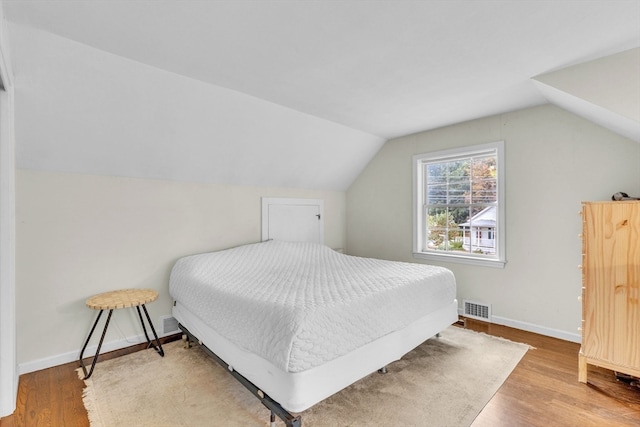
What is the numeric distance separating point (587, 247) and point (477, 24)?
5.46ft

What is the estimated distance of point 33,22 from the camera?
5.45 feet

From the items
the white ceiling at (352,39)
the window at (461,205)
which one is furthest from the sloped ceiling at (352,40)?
the window at (461,205)

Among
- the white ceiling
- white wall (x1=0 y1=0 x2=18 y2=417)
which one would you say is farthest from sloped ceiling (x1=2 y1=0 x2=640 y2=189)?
white wall (x1=0 y1=0 x2=18 y2=417)

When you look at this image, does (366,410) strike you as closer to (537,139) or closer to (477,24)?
(477,24)

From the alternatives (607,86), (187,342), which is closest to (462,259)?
(607,86)

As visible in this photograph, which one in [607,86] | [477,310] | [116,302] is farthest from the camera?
[477,310]

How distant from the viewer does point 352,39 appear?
5.91 feet

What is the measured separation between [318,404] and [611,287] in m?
2.06

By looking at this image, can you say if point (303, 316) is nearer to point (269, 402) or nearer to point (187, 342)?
point (269, 402)

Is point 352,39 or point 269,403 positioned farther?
point 352,39

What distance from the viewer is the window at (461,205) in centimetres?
330

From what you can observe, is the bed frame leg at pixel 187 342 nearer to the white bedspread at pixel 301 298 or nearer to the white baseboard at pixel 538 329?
the white bedspread at pixel 301 298

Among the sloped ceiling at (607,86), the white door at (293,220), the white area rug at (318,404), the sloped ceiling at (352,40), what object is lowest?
the white area rug at (318,404)

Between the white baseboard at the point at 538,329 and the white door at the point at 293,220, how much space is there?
2338mm
